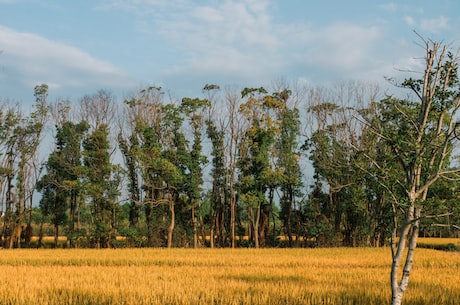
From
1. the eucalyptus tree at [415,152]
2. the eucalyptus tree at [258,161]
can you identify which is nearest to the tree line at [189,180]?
the eucalyptus tree at [258,161]

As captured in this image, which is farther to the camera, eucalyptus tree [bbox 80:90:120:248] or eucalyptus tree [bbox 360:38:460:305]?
eucalyptus tree [bbox 80:90:120:248]

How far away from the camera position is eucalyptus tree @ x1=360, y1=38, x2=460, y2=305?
9.23 meters

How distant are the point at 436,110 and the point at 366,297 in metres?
5.27

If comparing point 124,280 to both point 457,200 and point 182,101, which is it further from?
point 182,101

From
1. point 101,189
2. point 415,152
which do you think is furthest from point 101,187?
point 415,152


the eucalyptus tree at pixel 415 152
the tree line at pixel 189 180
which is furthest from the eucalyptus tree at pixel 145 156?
the eucalyptus tree at pixel 415 152

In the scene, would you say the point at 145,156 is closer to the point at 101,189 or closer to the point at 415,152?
the point at 101,189

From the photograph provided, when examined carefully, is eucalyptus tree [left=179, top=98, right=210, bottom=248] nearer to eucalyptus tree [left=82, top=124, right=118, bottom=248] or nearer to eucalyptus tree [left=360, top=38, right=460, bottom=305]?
eucalyptus tree [left=82, top=124, right=118, bottom=248]

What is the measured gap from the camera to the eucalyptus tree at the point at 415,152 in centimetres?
923

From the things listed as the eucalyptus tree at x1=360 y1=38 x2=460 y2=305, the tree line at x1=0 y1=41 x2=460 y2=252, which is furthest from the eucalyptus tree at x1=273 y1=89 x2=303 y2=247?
the eucalyptus tree at x1=360 y1=38 x2=460 y2=305

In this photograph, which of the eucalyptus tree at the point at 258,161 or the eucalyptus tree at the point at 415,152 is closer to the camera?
the eucalyptus tree at the point at 415,152

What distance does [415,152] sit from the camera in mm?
9312

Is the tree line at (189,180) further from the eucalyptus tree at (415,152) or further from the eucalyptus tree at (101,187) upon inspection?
the eucalyptus tree at (415,152)

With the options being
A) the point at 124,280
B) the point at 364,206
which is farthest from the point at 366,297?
the point at 364,206
